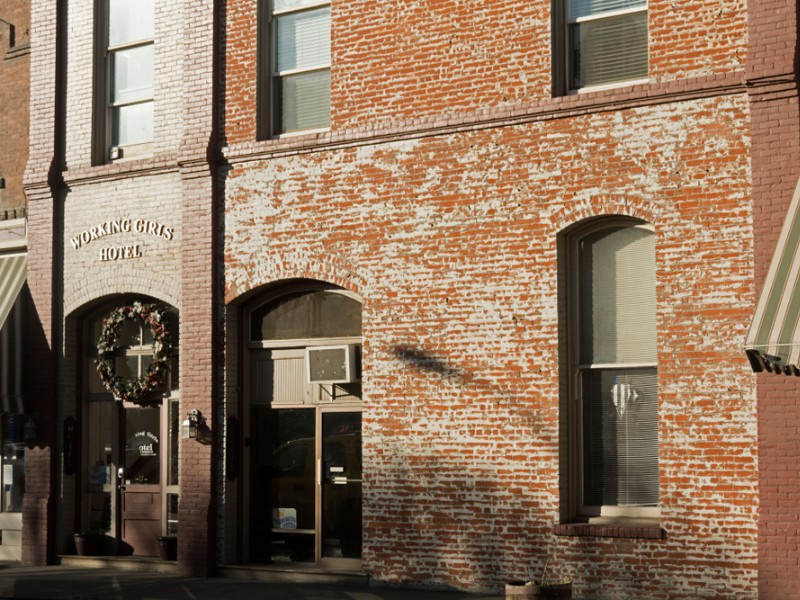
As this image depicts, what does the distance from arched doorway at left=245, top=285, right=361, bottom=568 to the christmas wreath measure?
1.30 metres

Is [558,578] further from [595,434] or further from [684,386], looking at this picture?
[684,386]

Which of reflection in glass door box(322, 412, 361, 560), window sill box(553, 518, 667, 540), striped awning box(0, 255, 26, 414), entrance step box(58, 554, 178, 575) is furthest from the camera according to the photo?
striped awning box(0, 255, 26, 414)

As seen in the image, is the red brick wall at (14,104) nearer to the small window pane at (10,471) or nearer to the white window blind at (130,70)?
the white window blind at (130,70)

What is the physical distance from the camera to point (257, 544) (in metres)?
16.3

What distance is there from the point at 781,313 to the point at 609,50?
4.14 metres

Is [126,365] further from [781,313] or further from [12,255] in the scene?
[781,313]

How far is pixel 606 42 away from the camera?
14.2 m

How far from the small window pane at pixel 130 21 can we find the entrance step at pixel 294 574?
7.43m

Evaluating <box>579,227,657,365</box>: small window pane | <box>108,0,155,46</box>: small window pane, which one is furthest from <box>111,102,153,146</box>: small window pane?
<box>579,227,657,365</box>: small window pane

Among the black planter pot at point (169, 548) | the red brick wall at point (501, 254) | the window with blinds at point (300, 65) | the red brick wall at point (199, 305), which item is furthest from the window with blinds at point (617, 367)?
the black planter pot at point (169, 548)

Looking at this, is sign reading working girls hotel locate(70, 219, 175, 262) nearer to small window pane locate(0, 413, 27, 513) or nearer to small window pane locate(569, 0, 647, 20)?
small window pane locate(0, 413, 27, 513)

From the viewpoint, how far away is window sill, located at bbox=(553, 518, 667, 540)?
513 inches

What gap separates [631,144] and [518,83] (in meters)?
1.58

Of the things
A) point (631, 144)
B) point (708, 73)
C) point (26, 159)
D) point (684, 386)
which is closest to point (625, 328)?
point (684, 386)
